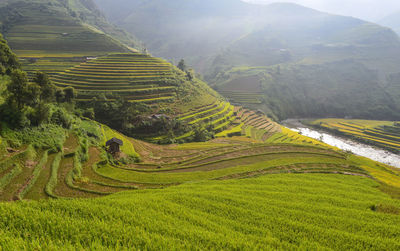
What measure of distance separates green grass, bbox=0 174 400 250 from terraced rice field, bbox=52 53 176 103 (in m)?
53.6

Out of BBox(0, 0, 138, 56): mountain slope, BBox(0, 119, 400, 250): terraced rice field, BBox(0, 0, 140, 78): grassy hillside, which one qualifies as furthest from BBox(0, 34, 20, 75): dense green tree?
BBox(0, 0, 138, 56): mountain slope

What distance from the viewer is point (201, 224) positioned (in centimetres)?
1014

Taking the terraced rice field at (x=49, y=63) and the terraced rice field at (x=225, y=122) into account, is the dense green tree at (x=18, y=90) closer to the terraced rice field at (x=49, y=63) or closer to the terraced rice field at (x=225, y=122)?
the terraced rice field at (x=225, y=122)

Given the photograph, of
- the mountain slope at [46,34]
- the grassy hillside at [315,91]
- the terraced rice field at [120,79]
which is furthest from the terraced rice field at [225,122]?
the mountain slope at [46,34]

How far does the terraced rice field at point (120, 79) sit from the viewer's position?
2322 inches

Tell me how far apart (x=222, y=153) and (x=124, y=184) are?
20.1m

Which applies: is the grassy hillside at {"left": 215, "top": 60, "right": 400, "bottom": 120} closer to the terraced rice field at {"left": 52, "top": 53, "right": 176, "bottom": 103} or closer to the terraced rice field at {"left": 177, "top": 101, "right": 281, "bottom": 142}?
the terraced rice field at {"left": 177, "top": 101, "right": 281, "bottom": 142}

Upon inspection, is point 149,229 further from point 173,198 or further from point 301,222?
point 301,222

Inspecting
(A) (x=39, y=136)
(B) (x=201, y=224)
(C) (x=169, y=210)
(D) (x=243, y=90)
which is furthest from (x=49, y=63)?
(D) (x=243, y=90)

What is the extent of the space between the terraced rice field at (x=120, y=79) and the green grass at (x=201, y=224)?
53575 mm

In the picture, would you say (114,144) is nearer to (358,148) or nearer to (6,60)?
(6,60)

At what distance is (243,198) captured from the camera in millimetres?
14836

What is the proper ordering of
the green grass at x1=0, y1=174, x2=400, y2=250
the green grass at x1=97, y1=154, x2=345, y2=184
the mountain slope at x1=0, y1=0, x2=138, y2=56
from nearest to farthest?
the green grass at x1=0, y1=174, x2=400, y2=250, the green grass at x1=97, y1=154, x2=345, y2=184, the mountain slope at x1=0, y1=0, x2=138, y2=56

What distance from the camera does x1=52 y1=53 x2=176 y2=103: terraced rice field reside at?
193ft
